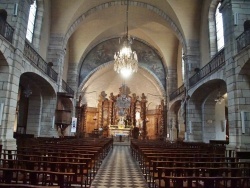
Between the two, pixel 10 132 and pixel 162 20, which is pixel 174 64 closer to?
pixel 162 20

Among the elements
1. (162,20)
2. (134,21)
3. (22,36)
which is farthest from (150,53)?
A: (22,36)

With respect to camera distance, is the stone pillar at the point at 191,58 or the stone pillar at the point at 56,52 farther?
the stone pillar at the point at 191,58

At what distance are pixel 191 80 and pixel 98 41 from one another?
452 inches

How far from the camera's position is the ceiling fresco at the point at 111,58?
2348 cm

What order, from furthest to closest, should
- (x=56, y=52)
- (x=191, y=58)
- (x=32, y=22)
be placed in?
1. (x=191, y=58)
2. (x=56, y=52)
3. (x=32, y=22)

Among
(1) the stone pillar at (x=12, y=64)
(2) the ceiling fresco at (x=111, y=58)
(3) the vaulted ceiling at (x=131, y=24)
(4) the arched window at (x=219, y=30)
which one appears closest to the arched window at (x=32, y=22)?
(3) the vaulted ceiling at (x=131, y=24)

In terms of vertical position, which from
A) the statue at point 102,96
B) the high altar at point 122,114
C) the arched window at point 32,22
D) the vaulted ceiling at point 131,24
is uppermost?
the vaulted ceiling at point 131,24

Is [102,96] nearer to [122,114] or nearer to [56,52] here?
[122,114]

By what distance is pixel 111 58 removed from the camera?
23969 mm

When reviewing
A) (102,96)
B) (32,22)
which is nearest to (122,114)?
(102,96)

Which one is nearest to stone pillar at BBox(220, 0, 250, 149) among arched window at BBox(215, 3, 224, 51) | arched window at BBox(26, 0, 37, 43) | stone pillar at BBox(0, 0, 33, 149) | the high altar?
arched window at BBox(215, 3, 224, 51)

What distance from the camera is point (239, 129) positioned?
8258 millimetres

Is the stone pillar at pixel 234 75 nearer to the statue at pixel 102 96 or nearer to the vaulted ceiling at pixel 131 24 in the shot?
the vaulted ceiling at pixel 131 24

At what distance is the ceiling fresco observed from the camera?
23.5 metres
